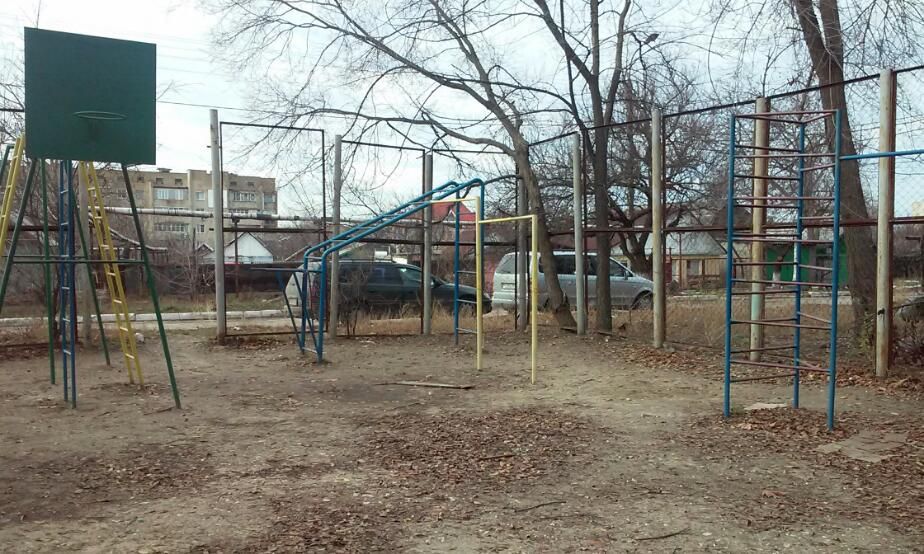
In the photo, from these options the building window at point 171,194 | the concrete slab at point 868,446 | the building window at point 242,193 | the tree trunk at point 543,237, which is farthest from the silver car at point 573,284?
the building window at point 171,194

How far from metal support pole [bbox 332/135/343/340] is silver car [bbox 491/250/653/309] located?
15.9 ft

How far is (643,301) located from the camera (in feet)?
52.6

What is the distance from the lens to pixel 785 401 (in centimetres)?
611

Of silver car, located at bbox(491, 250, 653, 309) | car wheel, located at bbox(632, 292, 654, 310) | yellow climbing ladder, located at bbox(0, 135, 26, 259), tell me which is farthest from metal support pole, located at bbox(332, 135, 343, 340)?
car wheel, located at bbox(632, 292, 654, 310)

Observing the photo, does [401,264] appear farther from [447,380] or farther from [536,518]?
[536,518]

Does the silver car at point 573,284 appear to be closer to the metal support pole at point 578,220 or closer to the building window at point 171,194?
the metal support pole at point 578,220

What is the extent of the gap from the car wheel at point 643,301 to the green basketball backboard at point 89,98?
454 inches

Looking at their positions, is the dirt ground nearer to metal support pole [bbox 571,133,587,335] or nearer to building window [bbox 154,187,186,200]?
metal support pole [bbox 571,133,587,335]

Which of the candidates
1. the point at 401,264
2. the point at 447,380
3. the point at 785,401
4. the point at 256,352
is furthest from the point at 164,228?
the point at 785,401

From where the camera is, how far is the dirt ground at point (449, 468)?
3.37 m

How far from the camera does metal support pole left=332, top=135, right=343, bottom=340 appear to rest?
402 inches

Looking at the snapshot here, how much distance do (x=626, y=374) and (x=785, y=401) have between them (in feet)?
5.83

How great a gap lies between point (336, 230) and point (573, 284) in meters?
6.76

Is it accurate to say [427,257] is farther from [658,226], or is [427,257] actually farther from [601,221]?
[658,226]
